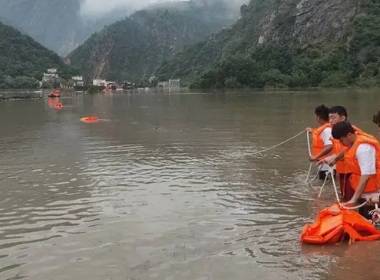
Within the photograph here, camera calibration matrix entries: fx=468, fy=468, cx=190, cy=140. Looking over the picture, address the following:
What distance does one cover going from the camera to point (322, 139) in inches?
419

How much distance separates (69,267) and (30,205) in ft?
11.7

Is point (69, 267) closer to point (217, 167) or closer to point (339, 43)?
point (217, 167)

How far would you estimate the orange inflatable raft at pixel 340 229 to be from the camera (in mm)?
6664

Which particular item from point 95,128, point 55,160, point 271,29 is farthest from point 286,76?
point 55,160

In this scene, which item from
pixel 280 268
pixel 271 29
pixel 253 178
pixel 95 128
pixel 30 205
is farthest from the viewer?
pixel 271 29

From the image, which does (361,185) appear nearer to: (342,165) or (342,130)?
(342,130)

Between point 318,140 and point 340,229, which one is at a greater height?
point 318,140

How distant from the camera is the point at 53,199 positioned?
9.97m

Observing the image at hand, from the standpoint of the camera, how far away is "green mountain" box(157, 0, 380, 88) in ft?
331

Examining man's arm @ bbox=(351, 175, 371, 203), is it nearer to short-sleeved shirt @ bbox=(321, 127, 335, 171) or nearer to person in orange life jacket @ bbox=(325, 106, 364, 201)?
person in orange life jacket @ bbox=(325, 106, 364, 201)

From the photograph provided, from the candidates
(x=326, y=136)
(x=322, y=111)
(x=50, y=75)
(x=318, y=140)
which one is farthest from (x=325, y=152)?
(x=50, y=75)

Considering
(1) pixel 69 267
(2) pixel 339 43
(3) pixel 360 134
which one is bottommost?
(1) pixel 69 267

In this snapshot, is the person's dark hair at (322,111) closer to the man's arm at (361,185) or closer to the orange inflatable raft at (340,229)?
the man's arm at (361,185)

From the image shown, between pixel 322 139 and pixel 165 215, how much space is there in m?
4.24
